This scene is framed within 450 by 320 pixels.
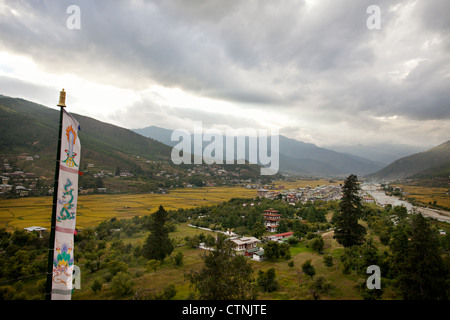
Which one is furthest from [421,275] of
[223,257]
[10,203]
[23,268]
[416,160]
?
[416,160]

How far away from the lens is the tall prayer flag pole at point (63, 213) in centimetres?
479

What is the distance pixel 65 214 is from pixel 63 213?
5 cm

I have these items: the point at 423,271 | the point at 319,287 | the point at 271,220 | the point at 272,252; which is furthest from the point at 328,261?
the point at 271,220

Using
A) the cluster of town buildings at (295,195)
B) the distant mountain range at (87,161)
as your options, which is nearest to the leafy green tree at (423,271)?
the cluster of town buildings at (295,195)


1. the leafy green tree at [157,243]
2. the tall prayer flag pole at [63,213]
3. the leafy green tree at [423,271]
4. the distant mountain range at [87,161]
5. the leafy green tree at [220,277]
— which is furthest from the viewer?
the distant mountain range at [87,161]

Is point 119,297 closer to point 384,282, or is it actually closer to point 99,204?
point 384,282

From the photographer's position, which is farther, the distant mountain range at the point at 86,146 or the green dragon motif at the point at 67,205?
the distant mountain range at the point at 86,146

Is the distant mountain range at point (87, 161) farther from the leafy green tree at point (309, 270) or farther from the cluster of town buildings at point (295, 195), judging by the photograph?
the leafy green tree at point (309, 270)

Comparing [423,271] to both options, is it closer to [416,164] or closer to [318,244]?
[318,244]

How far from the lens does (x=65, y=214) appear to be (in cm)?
502

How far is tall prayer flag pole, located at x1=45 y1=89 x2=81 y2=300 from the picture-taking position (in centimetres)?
479

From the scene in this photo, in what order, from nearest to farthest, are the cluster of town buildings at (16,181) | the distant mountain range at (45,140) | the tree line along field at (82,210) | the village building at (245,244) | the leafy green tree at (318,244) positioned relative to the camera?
the leafy green tree at (318,244) → the village building at (245,244) → the tree line along field at (82,210) → the cluster of town buildings at (16,181) → the distant mountain range at (45,140)

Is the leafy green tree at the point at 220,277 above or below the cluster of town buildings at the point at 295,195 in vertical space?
above

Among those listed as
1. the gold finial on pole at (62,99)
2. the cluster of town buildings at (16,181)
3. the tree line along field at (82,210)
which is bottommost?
the tree line along field at (82,210)
